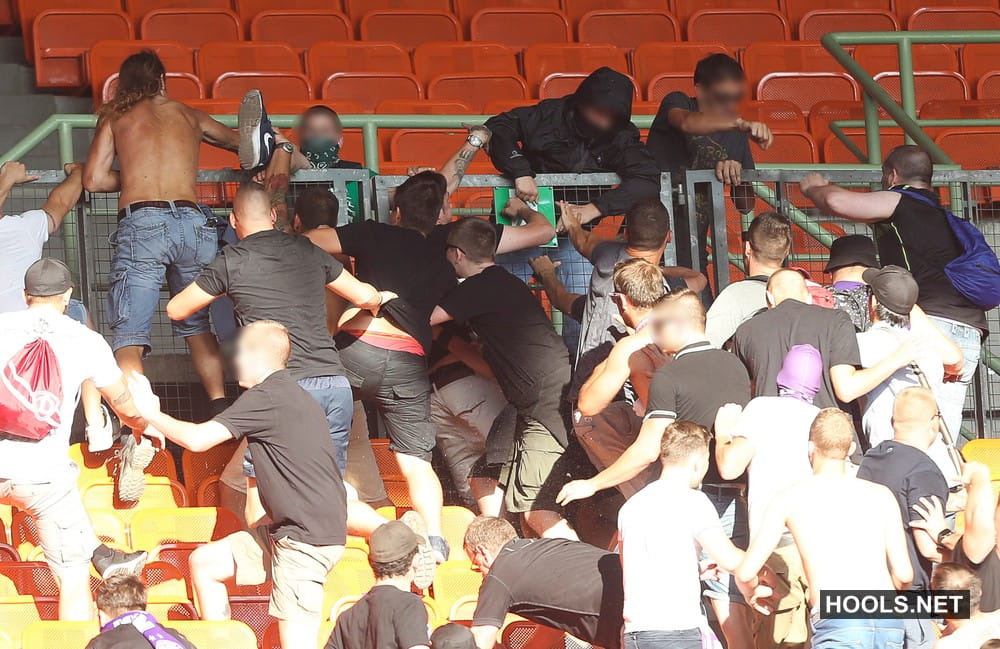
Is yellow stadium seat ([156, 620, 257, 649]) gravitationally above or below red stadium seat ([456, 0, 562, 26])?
below

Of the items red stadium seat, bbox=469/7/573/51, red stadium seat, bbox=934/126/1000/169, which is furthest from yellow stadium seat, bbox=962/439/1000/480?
red stadium seat, bbox=469/7/573/51

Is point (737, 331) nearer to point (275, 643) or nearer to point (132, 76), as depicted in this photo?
point (275, 643)

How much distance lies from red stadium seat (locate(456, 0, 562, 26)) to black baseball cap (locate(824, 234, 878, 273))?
18.6 ft

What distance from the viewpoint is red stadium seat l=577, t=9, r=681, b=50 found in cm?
1204

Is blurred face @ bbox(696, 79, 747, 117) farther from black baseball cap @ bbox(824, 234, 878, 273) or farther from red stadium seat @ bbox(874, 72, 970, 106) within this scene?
red stadium seat @ bbox(874, 72, 970, 106)

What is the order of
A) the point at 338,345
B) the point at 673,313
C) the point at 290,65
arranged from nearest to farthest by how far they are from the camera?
the point at 673,313 < the point at 338,345 < the point at 290,65

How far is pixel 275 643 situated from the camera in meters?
6.06

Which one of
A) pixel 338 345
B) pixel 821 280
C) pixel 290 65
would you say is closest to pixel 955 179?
pixel 821 280

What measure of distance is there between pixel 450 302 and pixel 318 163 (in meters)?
1.37

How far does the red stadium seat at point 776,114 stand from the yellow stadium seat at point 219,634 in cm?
641

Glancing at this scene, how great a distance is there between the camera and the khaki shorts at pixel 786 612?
18.7ft

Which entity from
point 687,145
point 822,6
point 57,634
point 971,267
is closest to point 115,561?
point 57,634

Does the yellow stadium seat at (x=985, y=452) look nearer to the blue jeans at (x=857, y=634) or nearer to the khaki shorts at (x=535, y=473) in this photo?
the khaki shorts at (x=535, y=473)

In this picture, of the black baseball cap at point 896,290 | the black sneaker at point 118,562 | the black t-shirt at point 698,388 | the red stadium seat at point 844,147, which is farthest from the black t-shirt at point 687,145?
the black sneaker at point 118,562
